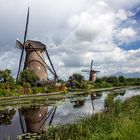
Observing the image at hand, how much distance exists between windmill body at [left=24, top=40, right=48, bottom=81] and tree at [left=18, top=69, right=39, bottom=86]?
1941mm

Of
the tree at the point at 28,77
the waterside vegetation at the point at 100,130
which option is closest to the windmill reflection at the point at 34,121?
the waterside vegetation at the point at 100,130

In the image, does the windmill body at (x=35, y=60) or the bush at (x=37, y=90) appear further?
the windmill body at (x=35, y=60)

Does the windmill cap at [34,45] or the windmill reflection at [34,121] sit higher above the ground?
the windmill cap at [34,45]

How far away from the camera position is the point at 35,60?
68.1 meters

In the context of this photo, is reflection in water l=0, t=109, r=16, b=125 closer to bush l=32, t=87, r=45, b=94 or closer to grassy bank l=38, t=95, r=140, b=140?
grassy bank l=38, t=95, r=140, b=140

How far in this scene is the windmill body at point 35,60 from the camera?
67.9 metres

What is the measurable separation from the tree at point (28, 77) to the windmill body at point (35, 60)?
194 centimetres

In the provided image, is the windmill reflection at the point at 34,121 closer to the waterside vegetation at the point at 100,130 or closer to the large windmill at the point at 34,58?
the waterside vegetation at the point at 100,130

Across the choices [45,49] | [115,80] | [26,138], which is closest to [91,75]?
[115,80]

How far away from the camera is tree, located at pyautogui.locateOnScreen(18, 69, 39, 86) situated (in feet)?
205

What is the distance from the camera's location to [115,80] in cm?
11244

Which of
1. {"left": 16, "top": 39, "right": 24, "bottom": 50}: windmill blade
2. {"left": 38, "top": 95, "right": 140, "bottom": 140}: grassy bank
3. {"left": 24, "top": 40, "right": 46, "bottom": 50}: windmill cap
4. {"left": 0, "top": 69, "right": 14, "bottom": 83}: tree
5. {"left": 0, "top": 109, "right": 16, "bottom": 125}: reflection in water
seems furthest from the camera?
{"left": 16, "top": 39, "right": 24, "bottom": 50}: windmill blade

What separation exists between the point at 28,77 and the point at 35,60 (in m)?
5.26

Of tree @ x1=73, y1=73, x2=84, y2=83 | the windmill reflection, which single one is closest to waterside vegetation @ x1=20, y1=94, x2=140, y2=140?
the windmill reflection
